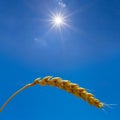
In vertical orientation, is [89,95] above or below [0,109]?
above

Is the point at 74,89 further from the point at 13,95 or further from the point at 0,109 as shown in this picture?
the point at 0,109

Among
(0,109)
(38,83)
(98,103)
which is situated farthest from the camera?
(0,109)

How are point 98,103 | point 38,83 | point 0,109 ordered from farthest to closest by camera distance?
point 0,109
point 38,83
point 98,103

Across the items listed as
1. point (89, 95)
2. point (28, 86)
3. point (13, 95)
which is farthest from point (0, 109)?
point (89, 95)

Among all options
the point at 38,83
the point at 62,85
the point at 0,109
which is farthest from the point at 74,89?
the point at 0,109

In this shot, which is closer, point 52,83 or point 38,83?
point 52,83

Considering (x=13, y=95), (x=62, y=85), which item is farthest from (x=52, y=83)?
(x=13, y=95)

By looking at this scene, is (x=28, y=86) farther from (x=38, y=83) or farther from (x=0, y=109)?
(x=0, y=109)

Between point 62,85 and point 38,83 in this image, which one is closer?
point 62,85
